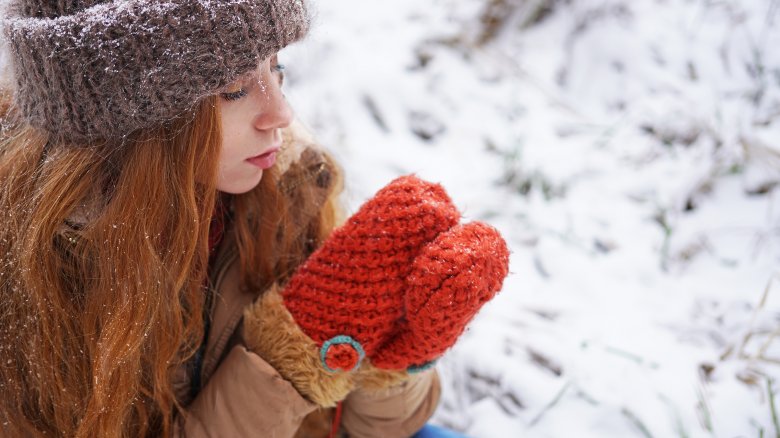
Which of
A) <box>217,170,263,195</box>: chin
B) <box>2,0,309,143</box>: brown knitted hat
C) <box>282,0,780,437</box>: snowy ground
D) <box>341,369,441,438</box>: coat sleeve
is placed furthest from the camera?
<box>282,0,780,437</box>: snowy ground

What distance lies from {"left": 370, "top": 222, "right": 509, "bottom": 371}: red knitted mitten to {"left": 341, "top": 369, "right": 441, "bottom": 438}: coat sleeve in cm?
21

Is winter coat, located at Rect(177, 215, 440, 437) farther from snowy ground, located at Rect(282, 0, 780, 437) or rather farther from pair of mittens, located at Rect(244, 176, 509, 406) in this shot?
snowy ground, located at Rect(282, 0, 780, 437)

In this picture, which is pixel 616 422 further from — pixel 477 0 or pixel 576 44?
pixel 477 0

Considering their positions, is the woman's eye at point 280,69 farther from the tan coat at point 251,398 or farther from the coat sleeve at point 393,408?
the coat sleeve at point 393,408

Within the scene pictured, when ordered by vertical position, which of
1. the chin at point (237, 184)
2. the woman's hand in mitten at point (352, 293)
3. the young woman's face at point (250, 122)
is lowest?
the woman's hand in mitten at point (352, 293)

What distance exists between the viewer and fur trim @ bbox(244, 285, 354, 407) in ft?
2.96

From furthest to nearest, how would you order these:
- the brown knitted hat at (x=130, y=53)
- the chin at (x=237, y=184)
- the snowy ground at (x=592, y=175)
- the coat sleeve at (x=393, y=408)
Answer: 1. the snowy ground at (x=592, y=175)
2. the coat sleeve at (x=393, y=408)
3. the chin at (x=237, y=184)
4. the brown knitted hat at (x=130, y=53)

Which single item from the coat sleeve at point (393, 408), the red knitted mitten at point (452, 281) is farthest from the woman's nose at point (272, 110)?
the coat sleeve at point (393, 408)

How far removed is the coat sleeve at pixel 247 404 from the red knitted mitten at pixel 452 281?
0.21 meters

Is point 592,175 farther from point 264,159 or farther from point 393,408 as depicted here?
point 264,159

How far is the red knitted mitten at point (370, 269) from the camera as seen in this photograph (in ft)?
2.84

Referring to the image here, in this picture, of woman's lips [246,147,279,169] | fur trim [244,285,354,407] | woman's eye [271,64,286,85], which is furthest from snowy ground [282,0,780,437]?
fur trim [244,285,354,407]

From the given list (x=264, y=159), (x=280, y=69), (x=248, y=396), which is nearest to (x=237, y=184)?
(x=264, y=159)

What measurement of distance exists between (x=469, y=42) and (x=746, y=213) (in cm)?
108
